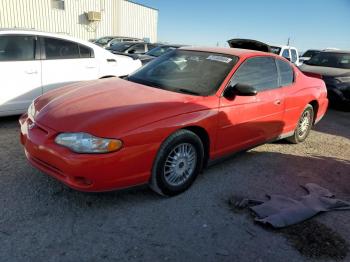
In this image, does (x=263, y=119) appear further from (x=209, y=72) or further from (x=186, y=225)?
(x=186, y=225)

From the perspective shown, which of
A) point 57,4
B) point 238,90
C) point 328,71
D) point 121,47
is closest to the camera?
point 238,90

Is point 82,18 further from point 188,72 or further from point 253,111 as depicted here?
point 253,111

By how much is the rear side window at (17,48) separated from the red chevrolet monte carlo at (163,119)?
177 centimetres

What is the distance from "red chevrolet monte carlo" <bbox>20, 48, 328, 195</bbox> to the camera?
3049 millimetres

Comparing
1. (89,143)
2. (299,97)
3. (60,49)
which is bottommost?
(89,143)

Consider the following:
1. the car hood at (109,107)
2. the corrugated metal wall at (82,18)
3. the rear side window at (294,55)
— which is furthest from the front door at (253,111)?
the corrugated metal wall at (82,18)

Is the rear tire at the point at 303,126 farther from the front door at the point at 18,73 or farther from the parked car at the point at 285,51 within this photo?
the parked car at the point at 285,51

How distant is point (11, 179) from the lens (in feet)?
12.2

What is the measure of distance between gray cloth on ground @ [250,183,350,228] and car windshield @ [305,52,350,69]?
726cm

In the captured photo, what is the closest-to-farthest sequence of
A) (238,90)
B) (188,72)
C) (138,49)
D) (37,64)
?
(238,90) → (188,72) → (37,64) → (138,49)

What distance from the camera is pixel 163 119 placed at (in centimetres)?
333

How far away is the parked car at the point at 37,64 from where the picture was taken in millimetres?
5398

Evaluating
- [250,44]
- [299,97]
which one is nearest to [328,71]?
[250,44]

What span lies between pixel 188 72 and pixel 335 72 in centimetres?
670
